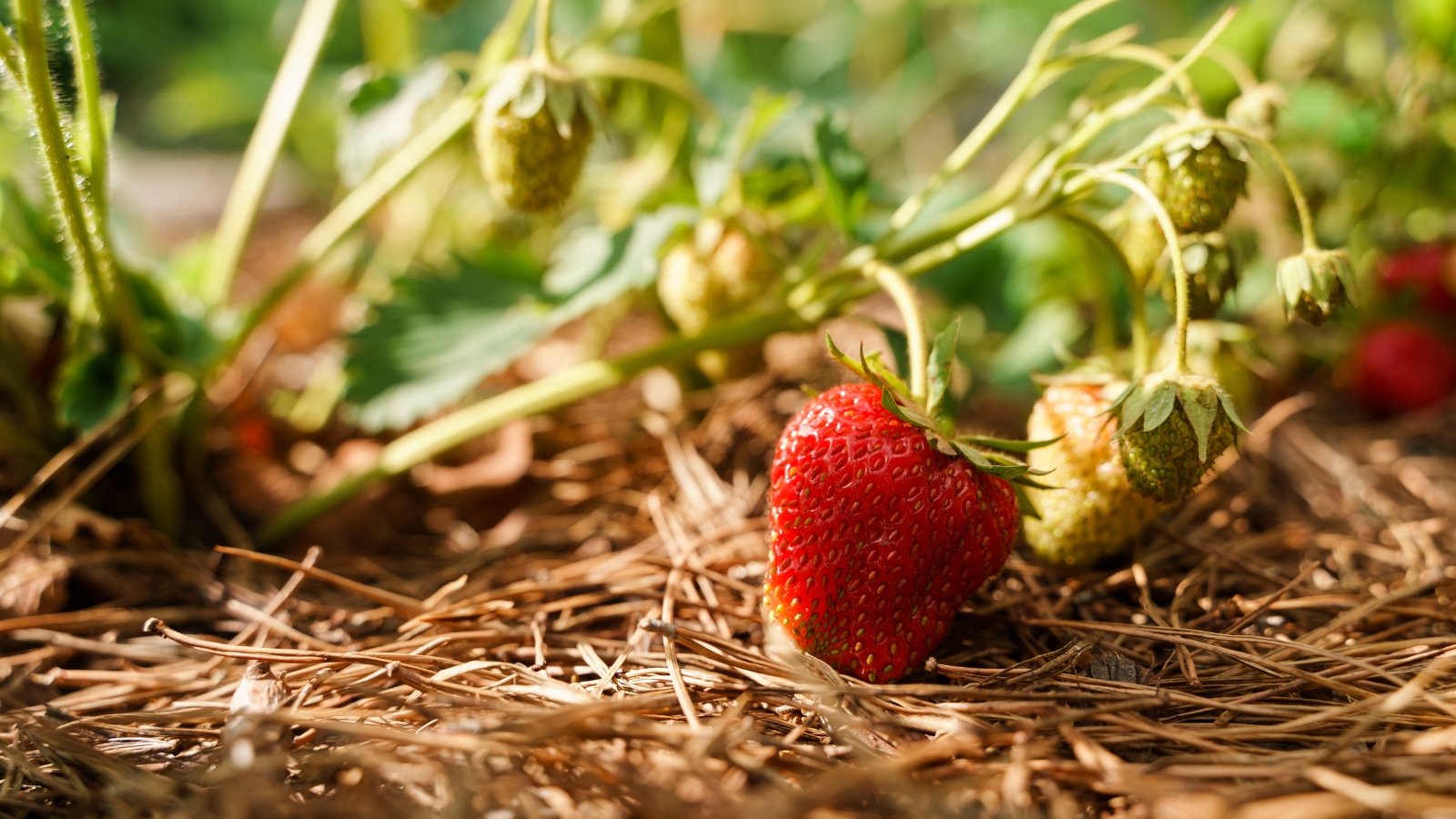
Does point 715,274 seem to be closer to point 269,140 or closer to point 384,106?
point 384,106

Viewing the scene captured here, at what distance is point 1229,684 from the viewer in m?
0.90

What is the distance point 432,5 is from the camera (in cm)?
118

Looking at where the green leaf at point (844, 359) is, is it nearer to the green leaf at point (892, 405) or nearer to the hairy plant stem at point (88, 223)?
the green leaf at point (892, 405)

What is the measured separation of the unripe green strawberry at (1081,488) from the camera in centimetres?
102

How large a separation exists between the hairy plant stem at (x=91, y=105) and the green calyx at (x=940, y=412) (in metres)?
0.80

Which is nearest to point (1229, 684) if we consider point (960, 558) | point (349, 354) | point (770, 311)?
point (960, 558)

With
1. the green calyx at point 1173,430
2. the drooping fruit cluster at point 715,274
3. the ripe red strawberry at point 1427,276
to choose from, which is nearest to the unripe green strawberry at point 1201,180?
the green calyx at point 1173,430

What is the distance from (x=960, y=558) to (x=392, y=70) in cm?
98

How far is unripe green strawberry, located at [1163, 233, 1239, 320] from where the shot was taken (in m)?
1.04

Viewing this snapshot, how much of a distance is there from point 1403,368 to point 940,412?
1.17 meters

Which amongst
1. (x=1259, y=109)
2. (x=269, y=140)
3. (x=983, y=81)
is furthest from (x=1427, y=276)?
(x=269, y=140)

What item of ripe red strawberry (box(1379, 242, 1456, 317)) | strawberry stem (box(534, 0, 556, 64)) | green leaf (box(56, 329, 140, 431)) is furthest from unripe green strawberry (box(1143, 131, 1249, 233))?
green leaf (box(56, 329, 140, 431))

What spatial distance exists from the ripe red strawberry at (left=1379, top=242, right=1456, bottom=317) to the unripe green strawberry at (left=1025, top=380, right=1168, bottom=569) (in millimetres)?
1049

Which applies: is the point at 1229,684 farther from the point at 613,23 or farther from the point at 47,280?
the point at 47,280
